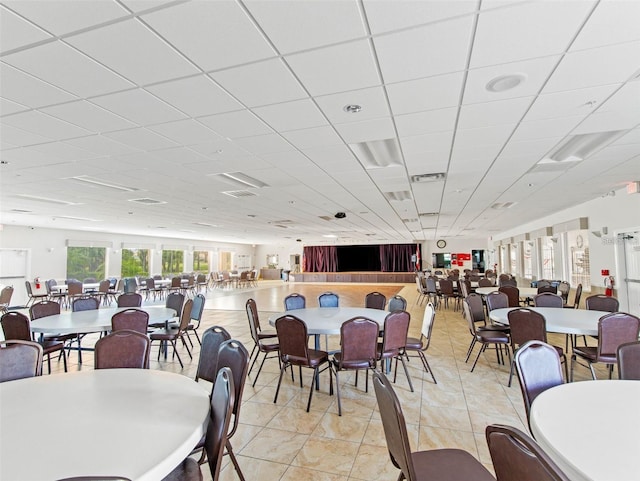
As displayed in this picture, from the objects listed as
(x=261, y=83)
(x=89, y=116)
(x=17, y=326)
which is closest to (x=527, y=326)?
(x=261, y=83)

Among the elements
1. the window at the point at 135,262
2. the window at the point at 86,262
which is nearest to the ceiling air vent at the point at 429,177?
the window at the point at 86,262

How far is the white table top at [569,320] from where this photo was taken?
3.51m

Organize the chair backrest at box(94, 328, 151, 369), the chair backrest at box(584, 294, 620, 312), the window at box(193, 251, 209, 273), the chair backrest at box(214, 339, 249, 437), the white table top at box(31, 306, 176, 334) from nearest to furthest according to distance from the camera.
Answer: the chair backrest at box(214, 339, 249, 437)
the chair backrest at box(94, 328, 151, 369)
the white table top at box(31, 306, 176, 334)
the chair backrest at box(584, 294, 620, 312)
the window at box(193, 251, 209, 273)

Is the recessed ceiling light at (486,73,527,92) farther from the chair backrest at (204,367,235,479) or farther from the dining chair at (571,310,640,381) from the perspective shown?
the chair backrest at (204,367,235,479)

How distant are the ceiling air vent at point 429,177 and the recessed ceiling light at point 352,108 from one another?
2624 mm

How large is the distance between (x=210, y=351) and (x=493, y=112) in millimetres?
3190

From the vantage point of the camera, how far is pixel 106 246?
14.5 metres

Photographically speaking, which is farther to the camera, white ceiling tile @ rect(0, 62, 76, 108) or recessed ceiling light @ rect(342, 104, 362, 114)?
recessed ceiling light @ rect(342, 104, 362, 114)

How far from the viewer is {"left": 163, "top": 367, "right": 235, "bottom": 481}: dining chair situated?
1479mm

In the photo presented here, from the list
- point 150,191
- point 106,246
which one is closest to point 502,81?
point 150,191

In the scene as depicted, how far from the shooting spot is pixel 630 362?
2258 millimetres

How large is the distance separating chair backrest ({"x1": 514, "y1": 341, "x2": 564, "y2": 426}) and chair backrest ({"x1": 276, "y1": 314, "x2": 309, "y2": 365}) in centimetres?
188

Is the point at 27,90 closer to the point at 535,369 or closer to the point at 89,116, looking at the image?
the point at 89,116

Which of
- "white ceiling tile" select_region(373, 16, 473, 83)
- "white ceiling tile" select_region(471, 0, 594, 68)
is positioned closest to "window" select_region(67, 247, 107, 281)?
"white ceiling tile" select_region(373, 16, 473, 83)
